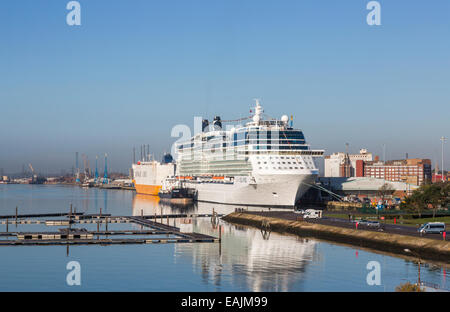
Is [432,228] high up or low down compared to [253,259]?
up

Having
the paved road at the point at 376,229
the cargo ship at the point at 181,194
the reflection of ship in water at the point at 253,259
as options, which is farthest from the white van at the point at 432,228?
the cargo ship at the point at 181,194

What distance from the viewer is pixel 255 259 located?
50.0 metres

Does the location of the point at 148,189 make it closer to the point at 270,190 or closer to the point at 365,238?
the point at 270,190

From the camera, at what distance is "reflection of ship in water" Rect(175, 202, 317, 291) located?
4084 cm

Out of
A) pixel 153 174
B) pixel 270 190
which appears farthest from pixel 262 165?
pixel 153 174

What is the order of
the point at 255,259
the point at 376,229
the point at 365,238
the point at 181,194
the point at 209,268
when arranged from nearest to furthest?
1. the point at 209,268
2. the point at 255,259
3. the point at 365,238
4. the point at 376,229
5. the point at 181,194

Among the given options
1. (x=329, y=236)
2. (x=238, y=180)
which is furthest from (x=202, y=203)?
(x=329, y=236)

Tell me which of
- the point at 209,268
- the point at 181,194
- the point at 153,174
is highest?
the point at 153,174

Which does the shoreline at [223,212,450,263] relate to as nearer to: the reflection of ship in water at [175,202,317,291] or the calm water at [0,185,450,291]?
the calm water at [0,185,450,291]

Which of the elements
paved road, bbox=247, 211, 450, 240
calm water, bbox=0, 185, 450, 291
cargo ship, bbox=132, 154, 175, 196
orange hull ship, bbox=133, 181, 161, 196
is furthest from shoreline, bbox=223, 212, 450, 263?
Result: orange hull ship, bbox=133, 181, 161, 196

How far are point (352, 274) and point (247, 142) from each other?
58.5 m

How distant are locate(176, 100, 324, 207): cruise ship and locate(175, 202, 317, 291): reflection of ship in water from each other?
2577 cm

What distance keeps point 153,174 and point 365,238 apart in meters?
118

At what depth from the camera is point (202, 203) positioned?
122938mm
